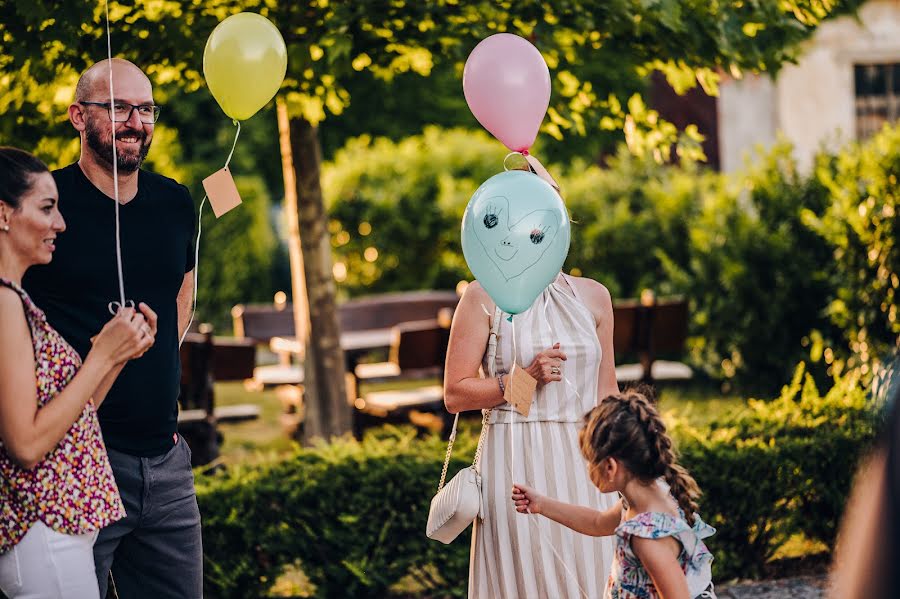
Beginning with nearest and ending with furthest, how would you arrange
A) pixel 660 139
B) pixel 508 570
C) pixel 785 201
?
pixel 508 570
pixel 660 139
pixel 785 201

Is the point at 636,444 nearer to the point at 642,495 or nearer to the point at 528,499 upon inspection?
the point at 642,495

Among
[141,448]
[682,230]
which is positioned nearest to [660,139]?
[141,448]

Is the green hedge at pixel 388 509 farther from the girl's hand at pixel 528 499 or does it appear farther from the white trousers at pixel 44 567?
the white trousers at pixel 44 567

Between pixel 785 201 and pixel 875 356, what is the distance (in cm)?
204

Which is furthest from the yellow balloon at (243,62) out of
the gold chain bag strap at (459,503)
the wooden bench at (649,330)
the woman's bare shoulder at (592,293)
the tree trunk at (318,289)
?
the wooden bench at (649,330)

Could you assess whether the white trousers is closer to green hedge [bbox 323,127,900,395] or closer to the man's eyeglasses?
the man's eyeglasses

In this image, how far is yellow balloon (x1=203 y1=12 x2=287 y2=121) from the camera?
3.57 meters

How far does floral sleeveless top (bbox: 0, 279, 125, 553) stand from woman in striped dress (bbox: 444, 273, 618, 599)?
1.18 metres

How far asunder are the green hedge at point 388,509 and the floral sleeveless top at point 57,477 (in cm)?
216

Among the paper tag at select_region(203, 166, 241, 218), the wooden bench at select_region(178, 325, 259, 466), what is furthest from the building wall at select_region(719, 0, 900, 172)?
the paper tag at select_region(203, 166, 241, 218)

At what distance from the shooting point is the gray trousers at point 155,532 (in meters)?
3.04

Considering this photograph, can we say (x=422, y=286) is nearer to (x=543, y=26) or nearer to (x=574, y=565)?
(x=543, y=26)

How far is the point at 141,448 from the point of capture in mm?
3066

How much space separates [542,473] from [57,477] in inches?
59.5
